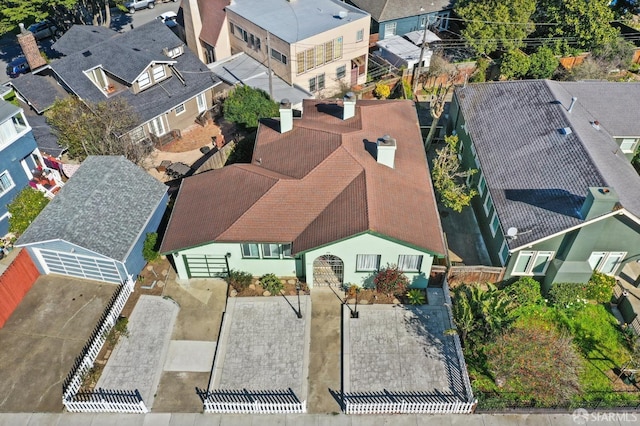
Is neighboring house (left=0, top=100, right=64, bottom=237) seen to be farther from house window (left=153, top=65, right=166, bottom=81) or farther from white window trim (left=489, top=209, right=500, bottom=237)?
white window trim (left=489, top=209, right=500, bottom=237)

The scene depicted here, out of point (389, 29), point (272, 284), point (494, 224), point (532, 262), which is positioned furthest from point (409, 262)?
point (389, 29)

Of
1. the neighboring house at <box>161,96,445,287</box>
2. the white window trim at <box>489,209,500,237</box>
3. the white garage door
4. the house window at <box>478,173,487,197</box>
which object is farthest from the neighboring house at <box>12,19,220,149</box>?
the white window trim at <box>489,209,500,237</box>

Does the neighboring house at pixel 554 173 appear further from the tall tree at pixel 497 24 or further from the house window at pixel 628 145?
the tall tree at pixel 497 24

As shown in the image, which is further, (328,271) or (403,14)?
(403,14)

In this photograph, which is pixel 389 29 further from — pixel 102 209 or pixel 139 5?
pixel 102 209

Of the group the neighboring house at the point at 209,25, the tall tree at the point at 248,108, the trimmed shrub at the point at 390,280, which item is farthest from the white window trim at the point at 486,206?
the neighboring house at the point at 209,25

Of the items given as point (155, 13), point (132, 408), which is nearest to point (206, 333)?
point (132, 408)
